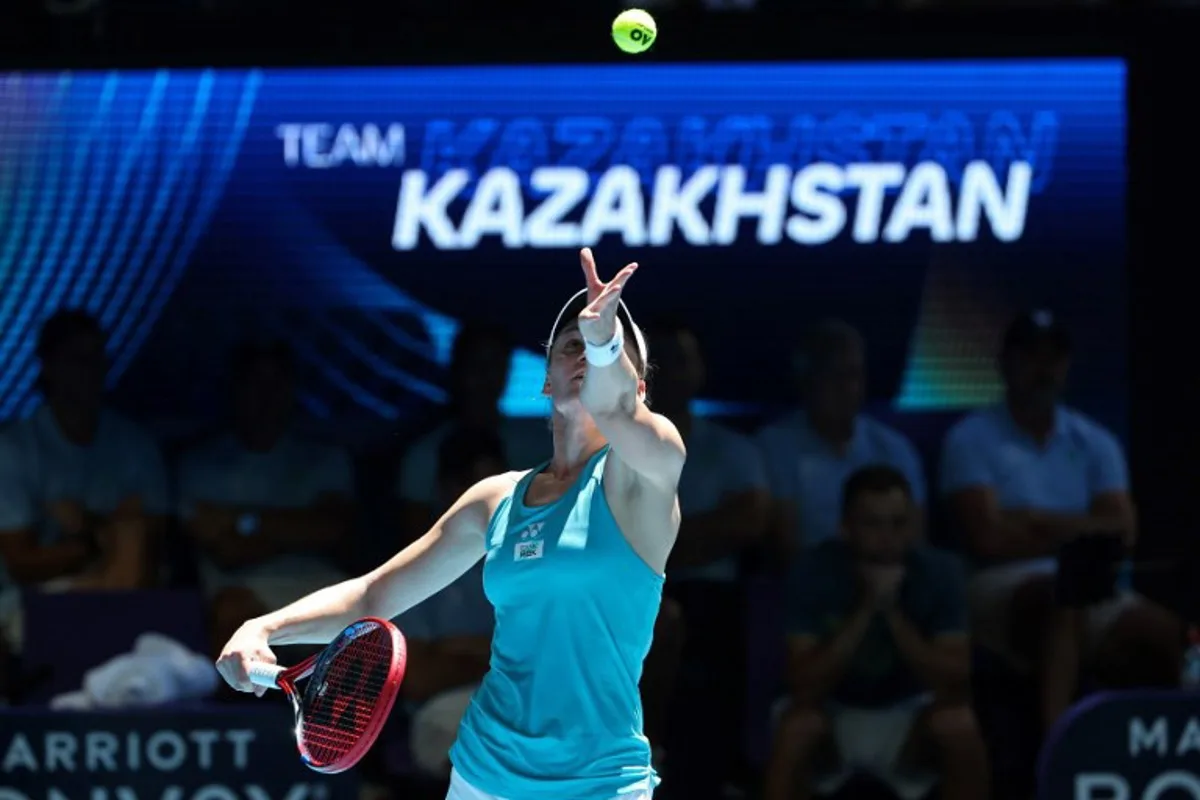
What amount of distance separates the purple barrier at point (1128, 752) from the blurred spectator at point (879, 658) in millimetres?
799

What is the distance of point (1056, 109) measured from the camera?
7.90m

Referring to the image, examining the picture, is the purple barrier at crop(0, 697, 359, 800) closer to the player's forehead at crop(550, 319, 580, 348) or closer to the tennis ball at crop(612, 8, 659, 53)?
the tennis ball at crop(612, 8, 659, 53)

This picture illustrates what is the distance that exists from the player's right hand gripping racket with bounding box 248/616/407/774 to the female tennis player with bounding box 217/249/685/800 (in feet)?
0.51

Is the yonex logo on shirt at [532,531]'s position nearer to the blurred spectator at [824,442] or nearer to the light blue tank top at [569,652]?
the light blue tank top at [569,652]

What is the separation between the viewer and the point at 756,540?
25.4ft

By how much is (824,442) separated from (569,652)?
11.8 feet

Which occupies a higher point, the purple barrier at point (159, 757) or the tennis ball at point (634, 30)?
the tennis ball at point (634, 30)

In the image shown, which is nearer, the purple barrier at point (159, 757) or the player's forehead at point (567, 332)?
the player's forehead at point (567, 332)

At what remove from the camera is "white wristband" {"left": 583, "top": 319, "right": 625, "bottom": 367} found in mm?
3975

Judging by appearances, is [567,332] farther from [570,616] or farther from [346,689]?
[346,689]

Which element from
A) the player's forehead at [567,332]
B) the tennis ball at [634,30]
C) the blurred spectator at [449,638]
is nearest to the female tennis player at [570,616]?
the player's forehead at [567,332]

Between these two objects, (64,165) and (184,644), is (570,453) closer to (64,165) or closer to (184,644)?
(184,644)

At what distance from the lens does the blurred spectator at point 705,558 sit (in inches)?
299

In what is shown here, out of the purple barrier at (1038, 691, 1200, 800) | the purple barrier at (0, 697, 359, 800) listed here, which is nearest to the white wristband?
the purple barrier at (0, 697, 359, 800)
